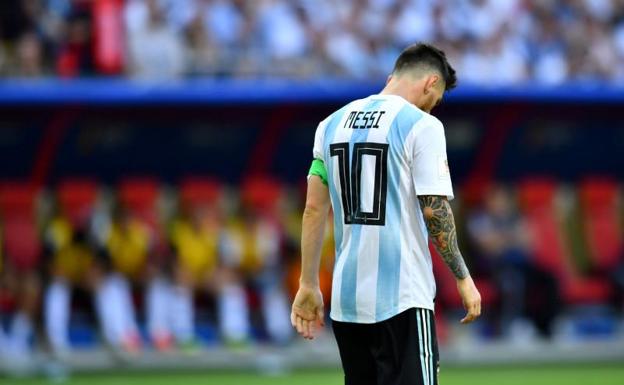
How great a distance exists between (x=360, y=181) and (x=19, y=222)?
382 inches

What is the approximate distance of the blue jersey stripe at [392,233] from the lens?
206 inches

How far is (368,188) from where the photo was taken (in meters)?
5.25

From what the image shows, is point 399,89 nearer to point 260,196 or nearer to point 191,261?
point 191,261

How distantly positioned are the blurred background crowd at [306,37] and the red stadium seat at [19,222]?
5.11 feet

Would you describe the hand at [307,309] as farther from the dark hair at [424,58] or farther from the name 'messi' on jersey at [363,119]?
the dark hair at [424,58]

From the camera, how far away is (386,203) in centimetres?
523

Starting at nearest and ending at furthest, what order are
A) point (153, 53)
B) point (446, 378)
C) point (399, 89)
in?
point (399, 89) → point (446, 378) → point (153, 53)

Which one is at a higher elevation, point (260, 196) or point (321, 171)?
point (260, 196)

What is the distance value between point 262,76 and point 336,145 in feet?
29.0

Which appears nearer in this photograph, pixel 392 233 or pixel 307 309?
pixel 392 233

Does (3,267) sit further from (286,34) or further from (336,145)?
(336,145)

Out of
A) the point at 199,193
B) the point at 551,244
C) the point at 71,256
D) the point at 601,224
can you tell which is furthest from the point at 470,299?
the point at 601,224

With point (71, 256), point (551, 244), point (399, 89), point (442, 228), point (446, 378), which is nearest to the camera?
point (442, 228)

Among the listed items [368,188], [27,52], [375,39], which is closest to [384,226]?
[368,188]
